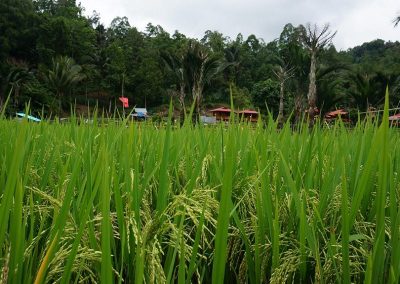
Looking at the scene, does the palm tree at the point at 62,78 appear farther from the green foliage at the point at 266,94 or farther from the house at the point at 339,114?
the house at the point at 339,114

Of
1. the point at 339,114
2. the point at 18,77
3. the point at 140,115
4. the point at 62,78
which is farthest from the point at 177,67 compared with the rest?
the point at 339,114

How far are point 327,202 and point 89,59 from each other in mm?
44250

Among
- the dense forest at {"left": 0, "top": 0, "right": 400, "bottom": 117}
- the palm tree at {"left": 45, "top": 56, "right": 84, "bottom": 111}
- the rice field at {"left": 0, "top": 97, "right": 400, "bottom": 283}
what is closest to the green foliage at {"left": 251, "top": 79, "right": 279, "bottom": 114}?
the dense forest at {"left": 0, "top": 0, "right": 400, "bottom": 117}

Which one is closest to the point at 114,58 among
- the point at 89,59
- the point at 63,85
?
the point at 89,59

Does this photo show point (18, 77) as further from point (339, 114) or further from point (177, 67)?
point (339, 114)

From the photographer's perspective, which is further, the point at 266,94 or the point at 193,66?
the point at 266,94

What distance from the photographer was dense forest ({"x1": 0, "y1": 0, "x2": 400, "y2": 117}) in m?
20.7

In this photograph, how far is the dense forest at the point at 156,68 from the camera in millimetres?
20656

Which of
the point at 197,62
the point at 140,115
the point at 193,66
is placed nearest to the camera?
the point at 140,115

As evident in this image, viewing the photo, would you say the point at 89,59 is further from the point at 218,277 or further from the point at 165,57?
the point at 218,277

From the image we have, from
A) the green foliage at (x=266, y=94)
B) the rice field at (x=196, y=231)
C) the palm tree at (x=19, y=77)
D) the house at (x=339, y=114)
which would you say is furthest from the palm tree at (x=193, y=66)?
the rice field at (x=196, y=231)

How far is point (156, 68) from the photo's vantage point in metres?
41.8

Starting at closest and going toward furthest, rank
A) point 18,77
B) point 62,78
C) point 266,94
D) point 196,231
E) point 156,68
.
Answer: point 196,231, point 62,78, point 18,77, point 266,94, point 156,68

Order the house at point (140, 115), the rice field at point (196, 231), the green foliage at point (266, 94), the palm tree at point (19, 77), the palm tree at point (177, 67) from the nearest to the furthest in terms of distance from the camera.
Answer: the rice field at point (196, 231) → the house at point (140, 115) → the palm tree at point (177, 67) → the palm tree at point (19, 77) → the green foliage at point (266, 94)
